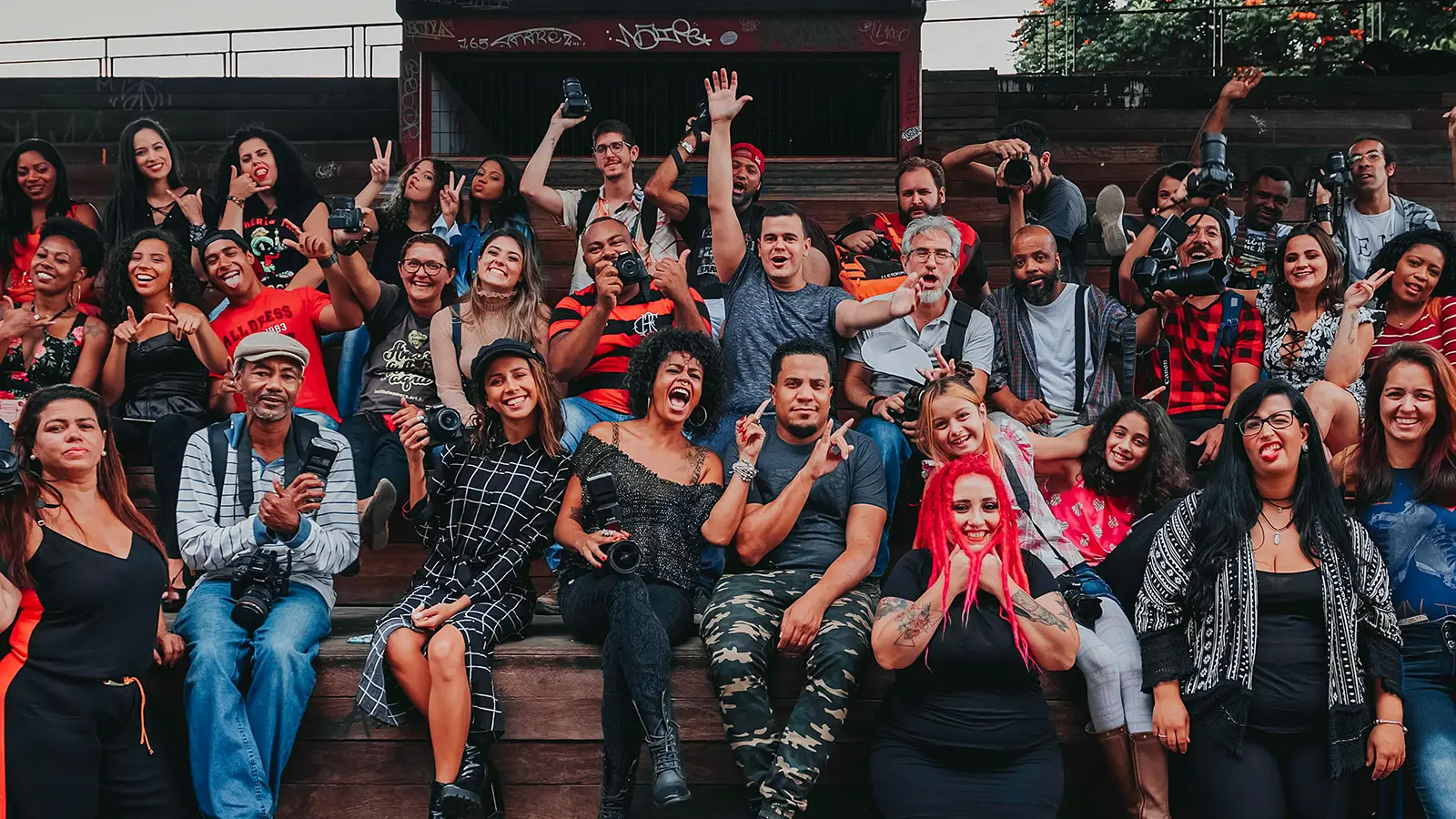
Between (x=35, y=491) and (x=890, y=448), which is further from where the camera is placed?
(x=890, y=448)

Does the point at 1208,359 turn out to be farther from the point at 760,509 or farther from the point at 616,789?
the point at 616,789

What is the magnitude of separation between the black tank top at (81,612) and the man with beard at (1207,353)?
3.51m

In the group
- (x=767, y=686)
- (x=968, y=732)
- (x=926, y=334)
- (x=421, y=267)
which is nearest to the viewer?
(x=968, y=732)

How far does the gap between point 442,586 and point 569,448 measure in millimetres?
738

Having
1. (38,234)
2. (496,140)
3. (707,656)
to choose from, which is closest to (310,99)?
(496,140)

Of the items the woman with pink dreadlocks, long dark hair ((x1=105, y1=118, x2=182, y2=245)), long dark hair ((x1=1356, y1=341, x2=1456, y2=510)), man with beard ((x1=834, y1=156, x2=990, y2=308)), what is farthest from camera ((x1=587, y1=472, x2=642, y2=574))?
long dark hair ((x1=105, y1=118, x2=182, y2=245))

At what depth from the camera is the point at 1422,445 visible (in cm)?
409

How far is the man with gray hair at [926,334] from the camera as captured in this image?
491 cm

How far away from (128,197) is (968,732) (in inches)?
168

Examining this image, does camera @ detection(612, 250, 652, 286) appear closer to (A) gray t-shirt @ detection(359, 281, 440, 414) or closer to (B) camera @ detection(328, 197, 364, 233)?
(A) gray t-shirt @ detection(359, 281, 440, 414)

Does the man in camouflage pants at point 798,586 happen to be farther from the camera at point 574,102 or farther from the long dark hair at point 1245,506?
the camera at point 574,102

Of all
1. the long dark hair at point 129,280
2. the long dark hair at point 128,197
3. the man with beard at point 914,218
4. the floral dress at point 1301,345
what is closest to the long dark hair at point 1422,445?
the floral dress at point 1301,345

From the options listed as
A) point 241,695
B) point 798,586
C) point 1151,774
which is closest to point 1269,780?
point 1151,774

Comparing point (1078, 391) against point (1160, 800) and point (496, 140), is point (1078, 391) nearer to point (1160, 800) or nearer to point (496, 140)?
point (1160, 800)
